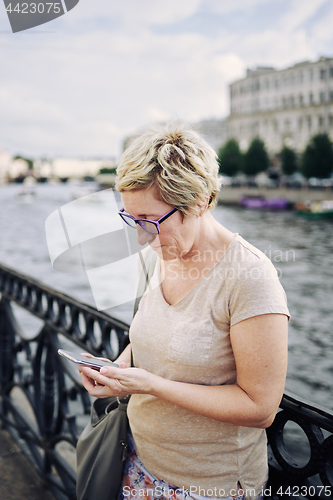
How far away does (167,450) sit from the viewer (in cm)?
132

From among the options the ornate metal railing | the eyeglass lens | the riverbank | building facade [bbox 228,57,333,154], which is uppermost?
building facade [bbox 228,57,333,154]

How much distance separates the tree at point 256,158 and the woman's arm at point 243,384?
58.0 metres

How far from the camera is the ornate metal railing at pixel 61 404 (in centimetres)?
124

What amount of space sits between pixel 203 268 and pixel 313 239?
31014 mm

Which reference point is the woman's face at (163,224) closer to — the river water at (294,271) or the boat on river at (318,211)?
the river water at (294,271)

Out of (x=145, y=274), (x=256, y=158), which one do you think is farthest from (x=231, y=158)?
(x=145, y=274)

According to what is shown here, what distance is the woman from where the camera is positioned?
110 centimetres

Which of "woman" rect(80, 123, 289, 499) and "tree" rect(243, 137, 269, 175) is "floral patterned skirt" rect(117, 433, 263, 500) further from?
"tree" rect(243, 137, 269, 175)

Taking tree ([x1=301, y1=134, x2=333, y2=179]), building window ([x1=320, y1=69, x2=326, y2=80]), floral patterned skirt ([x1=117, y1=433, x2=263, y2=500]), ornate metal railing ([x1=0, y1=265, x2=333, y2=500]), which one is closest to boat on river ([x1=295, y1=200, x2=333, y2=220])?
tree ([x1=301, y1=134, x2=333, y2=179])

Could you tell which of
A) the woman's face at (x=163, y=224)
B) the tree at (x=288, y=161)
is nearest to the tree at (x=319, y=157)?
the tree at (x=288, y=161)

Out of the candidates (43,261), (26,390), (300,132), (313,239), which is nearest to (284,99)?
(300,132)

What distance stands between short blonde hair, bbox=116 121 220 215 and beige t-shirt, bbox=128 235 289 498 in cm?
18

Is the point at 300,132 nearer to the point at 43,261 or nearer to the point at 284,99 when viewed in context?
the point at 284,99

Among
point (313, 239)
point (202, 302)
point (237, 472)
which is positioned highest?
point (202, 302)
